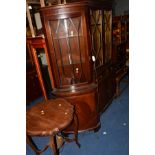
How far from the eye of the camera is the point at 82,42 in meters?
2.12

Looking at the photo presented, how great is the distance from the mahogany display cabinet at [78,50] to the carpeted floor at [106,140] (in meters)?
0.17

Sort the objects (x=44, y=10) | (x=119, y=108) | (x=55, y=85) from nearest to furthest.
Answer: (x=44, y=10), (x=55, y=85), (x=119, y=108)

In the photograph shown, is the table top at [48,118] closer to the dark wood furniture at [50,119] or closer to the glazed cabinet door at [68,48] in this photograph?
the dark wood furniture at [50,119]

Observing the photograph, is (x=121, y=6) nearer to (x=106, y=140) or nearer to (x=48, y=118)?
(x=106, y=140)

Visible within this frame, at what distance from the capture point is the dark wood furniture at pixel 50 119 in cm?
148

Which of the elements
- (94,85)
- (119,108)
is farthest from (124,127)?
(94,85)

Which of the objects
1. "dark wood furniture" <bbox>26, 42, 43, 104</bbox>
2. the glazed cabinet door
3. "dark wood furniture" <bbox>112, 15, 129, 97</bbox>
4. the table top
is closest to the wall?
"dark wood furniture" <bbox>112, 15, 129, 97</bbox>

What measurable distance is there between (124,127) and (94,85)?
88 centimetres

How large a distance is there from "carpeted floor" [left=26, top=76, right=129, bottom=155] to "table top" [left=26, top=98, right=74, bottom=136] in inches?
30.0

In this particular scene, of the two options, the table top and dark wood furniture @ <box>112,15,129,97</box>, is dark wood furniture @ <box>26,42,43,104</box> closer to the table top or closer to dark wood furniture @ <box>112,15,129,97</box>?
the table top

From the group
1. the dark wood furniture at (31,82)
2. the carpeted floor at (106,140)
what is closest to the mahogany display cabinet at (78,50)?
the carpeted floor at (106,140)

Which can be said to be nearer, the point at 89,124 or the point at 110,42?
the point at 89,124

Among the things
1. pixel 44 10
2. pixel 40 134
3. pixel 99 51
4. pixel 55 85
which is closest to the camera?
pixel 40 134
